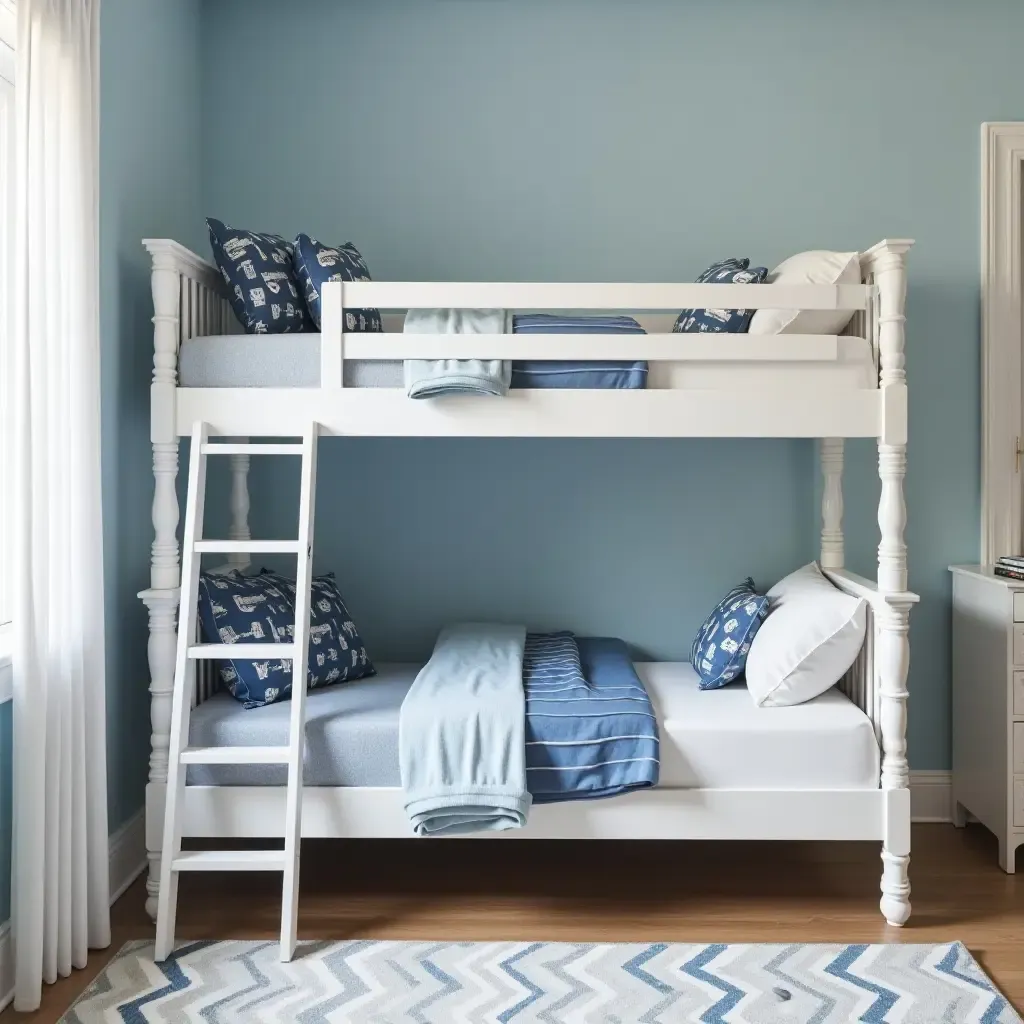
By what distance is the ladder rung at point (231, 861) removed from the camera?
7.80 ft

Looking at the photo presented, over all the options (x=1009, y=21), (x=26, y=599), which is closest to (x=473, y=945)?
(x=26, y=599)

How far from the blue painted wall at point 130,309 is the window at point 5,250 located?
0.90 ft

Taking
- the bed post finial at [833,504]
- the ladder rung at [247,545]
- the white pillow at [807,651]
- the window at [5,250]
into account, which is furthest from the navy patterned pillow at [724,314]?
the window at [5,250]

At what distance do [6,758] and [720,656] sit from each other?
1.88m

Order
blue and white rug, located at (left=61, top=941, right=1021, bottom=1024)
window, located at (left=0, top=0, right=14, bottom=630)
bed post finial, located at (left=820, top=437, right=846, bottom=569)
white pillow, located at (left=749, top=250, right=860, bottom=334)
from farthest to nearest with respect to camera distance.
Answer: bed post finial, located at (left=820, top=437, right=846, bottom=569)
white pillow, located at (left=749, top=250, right=860, bottom=334)
window, located at (left=0, top=0, right=14, bottom=630)
blue and white rug, located at (left=61, top=941, right=1021, bottom=1024)

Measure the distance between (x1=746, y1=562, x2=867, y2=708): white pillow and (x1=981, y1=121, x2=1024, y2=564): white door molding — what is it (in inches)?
39.1

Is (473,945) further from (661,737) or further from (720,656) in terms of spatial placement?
(720,656)

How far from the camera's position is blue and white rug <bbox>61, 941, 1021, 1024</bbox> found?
2133 mm

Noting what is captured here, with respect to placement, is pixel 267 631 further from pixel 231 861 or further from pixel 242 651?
pixel 231 861

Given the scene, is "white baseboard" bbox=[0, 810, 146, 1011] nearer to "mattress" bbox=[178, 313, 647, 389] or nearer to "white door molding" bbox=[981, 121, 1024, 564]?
"mattress" bbox=[178, 313, 647, 389]

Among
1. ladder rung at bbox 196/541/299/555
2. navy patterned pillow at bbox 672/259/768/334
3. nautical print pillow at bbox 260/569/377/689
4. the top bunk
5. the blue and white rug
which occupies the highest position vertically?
navy patterned pillow at bbox 672/259/768/334

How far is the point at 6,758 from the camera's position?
7.27 feet

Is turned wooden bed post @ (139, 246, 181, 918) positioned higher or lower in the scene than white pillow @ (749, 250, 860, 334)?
lower

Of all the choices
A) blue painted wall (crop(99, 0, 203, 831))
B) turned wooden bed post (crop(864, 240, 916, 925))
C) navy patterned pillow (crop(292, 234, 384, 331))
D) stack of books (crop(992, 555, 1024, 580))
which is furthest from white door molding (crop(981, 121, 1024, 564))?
blue painted wall (crop(99, 0, 203, 831))
